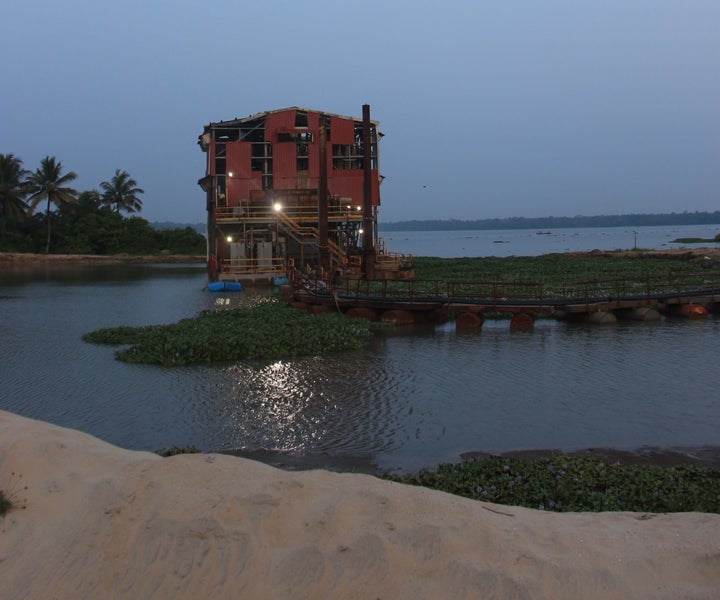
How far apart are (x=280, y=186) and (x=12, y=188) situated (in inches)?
1768

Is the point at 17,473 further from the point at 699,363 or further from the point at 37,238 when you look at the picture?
the point at 37,238

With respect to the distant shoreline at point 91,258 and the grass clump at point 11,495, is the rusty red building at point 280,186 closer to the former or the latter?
the distant shoreline at point 91,258

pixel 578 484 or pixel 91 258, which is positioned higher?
pixel 91 258

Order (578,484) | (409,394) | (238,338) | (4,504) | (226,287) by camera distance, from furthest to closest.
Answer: (226,287), (238,338), (409,394), (578,484), (4,504)

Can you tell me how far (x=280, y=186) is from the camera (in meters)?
50.8

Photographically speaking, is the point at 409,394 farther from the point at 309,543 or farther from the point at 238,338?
the point at 309,543

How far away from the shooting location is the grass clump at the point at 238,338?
20203mm

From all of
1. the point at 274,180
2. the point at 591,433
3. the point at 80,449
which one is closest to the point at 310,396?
the point at 591,433

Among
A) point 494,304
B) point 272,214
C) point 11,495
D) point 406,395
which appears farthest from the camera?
point 272,214

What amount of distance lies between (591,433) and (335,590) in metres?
9.22

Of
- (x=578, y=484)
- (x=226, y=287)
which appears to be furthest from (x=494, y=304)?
(x=226, y=287)

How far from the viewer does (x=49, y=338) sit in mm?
25281

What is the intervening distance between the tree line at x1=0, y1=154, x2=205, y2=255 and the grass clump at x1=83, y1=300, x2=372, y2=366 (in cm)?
6349

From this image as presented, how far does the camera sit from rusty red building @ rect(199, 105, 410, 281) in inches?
1876
